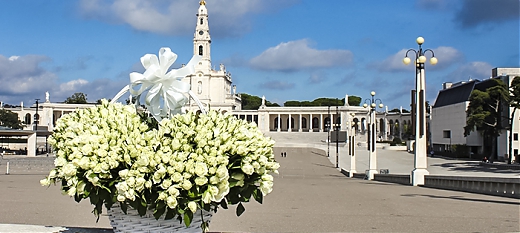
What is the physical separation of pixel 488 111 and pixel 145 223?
2224 inches

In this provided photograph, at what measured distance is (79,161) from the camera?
336 centimetres

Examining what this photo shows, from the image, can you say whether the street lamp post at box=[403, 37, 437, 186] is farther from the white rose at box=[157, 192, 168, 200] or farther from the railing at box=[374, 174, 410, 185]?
the white rose at box=[157, 192, 168, 200]

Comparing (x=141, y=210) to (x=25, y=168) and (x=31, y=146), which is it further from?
(x=31, y=146)

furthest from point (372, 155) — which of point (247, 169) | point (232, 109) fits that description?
point (232, 109)

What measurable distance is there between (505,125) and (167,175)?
204ft

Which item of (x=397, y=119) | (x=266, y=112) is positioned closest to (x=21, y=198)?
(x=266, y=112)

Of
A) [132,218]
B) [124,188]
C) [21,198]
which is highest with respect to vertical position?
[124,188]

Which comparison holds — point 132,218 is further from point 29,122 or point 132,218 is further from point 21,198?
point 29,122

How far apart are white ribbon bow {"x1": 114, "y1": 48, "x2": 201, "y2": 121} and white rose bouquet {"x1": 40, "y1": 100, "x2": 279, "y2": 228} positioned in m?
0.50

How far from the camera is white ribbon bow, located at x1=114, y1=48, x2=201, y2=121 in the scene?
412 cm

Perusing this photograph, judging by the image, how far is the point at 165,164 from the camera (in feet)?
11.0

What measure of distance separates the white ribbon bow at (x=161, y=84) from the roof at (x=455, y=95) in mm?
70750

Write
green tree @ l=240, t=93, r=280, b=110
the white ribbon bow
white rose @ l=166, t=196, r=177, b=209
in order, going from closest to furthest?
white rose @ l=166, t=196, r=177, b=209 < the white ribbon bow < green tree @ l=240, t=93, r=280, b=110

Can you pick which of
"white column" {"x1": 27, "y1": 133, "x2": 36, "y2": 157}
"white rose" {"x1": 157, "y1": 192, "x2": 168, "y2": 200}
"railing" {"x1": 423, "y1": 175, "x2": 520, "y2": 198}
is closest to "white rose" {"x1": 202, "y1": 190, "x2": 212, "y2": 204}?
"white rose" {"x1": 157, "y1": 192, "x2": 168, "y2": 200}
